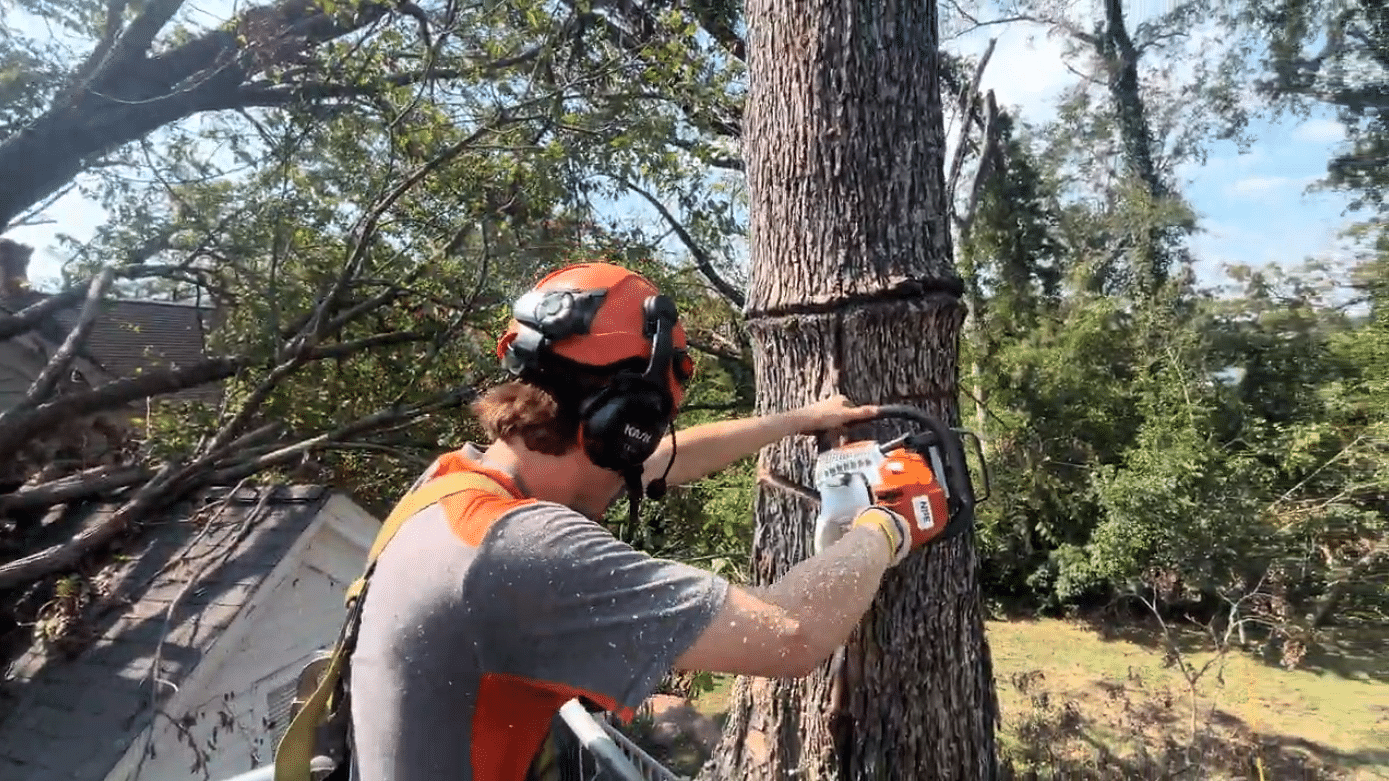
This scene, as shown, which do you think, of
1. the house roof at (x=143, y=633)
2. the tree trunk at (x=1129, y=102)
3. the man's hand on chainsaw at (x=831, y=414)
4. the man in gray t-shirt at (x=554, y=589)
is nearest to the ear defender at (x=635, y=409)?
the man in gray t-shirt at (x=554, y=589)

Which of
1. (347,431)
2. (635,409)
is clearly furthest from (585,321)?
(347,431)

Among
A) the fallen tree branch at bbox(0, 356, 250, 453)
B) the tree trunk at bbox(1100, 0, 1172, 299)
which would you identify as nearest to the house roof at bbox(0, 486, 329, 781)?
the fallen tree branch at bbox(0, 356, 250, 453)

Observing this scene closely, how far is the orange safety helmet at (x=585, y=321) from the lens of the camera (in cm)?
146

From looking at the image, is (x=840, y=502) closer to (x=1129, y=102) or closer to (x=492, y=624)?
(x=492, y=624)

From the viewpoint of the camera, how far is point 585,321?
57.7 inches

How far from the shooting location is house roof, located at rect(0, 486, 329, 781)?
3918 millimetres

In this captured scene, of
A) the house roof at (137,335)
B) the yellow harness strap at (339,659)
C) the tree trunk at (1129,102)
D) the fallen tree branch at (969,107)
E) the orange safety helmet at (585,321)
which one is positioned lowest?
the yellow harness strap at (339,659)

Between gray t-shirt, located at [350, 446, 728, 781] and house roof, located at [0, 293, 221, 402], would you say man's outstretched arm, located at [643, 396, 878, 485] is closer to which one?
gray t-shirt, located at [350, 446, 728, 781]

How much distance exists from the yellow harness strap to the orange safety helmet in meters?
0.25

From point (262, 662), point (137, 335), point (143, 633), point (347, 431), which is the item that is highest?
point (137, 335)

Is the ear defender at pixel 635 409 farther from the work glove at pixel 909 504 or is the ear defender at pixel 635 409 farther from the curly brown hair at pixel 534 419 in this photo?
the work glove at pixel 909 504

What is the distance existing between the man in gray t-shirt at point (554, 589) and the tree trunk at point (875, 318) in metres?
0.54

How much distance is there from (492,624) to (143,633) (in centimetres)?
434

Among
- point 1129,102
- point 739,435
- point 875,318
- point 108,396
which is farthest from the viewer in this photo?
point 1129,102
